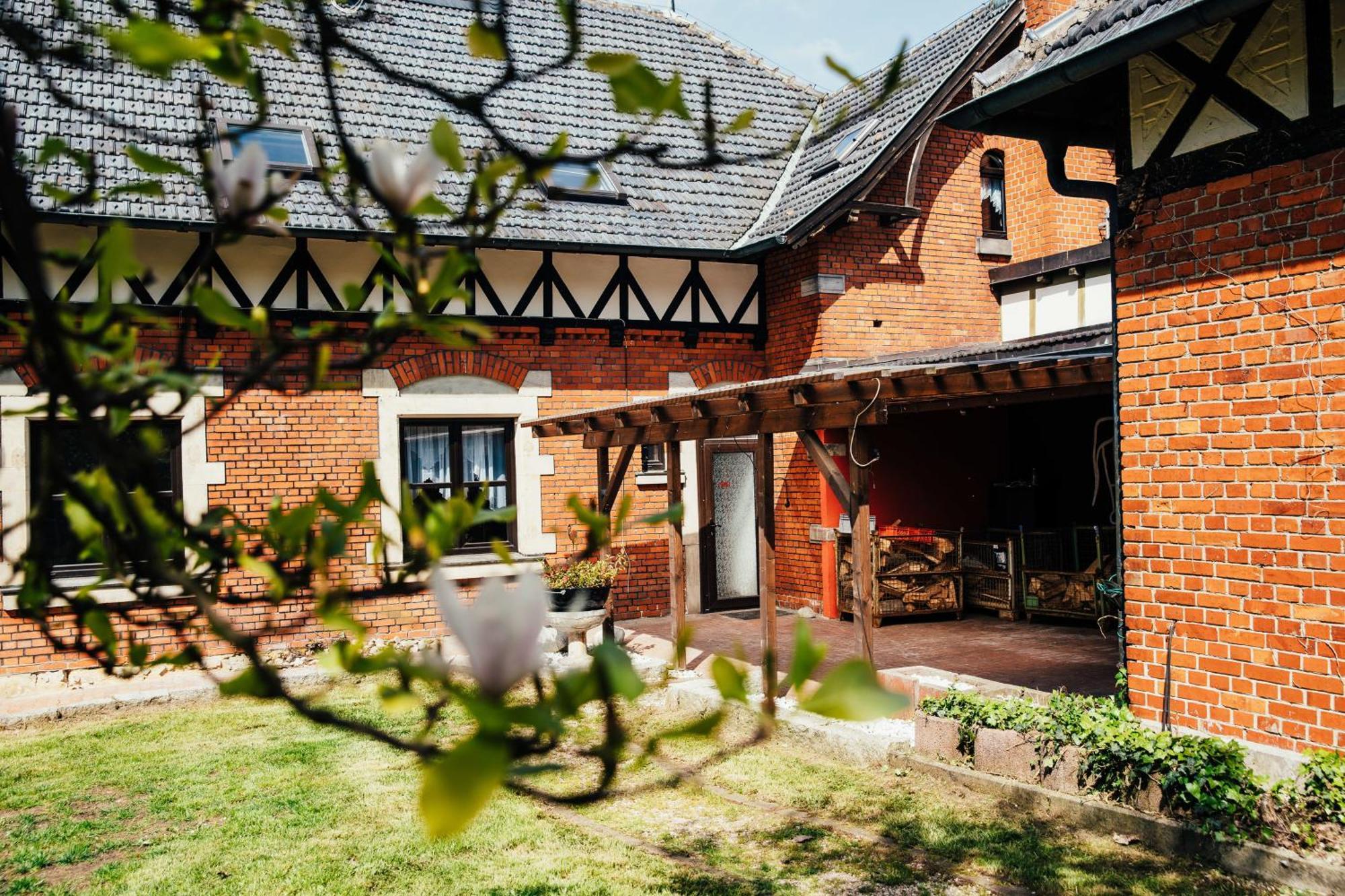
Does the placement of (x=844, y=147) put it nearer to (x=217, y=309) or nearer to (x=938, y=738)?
(x=938, y=738)

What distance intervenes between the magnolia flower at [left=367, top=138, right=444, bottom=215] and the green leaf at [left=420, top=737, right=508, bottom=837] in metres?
0.60

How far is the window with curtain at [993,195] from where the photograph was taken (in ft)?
41.8

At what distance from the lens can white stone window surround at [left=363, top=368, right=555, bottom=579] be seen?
Result: 1084 cm

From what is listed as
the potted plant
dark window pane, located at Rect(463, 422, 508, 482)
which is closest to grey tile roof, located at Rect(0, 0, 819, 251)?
dark window pane, located at Rect(463, 422, 508, 482)

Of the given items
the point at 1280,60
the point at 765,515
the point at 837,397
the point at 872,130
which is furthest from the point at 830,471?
the point at 872,130

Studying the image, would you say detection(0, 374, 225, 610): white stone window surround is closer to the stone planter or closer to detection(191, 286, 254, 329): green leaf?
the stone planter

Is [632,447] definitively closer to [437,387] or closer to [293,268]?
[437,387]

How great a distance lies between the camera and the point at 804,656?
2.89 ft

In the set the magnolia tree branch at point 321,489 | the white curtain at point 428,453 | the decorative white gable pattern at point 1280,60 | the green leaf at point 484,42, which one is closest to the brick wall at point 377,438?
the white curtain at point 428,453

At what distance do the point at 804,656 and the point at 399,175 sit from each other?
64 cm

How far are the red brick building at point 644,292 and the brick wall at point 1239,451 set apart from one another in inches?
155

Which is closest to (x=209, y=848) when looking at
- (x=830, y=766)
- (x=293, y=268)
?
(x=830, y=766)

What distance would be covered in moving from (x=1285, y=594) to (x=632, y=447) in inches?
230

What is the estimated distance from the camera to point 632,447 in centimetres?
991
